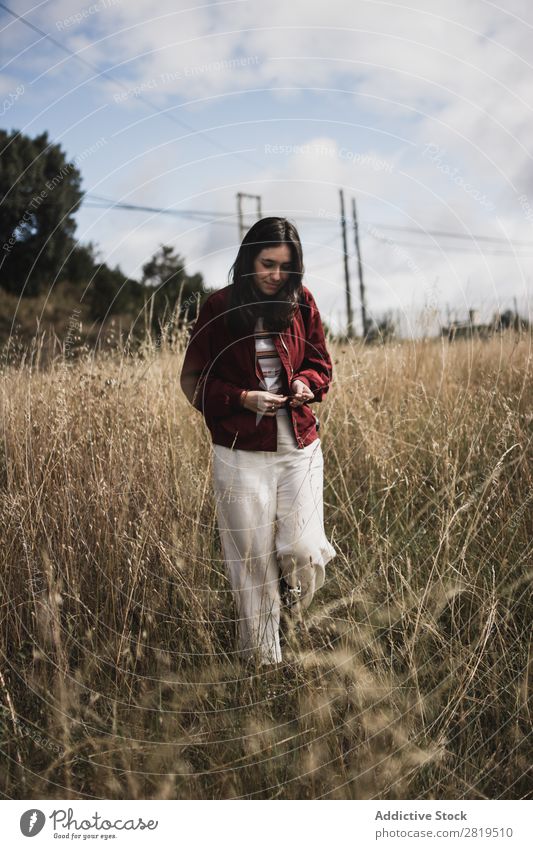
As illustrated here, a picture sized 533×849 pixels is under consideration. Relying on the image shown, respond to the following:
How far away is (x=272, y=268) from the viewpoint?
2248 millimetres

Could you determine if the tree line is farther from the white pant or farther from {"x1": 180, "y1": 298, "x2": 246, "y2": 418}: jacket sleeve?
the white pant

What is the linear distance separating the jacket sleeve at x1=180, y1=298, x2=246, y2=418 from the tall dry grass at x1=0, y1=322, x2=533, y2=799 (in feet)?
2.05

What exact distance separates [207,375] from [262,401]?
260mm

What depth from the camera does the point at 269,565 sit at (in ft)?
7.95

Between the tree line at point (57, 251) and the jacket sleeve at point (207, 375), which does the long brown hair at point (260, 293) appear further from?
the tree line at point (57, 251)

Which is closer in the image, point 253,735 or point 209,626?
point 253,735

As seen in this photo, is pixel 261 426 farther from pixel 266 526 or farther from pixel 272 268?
pixel 272 268

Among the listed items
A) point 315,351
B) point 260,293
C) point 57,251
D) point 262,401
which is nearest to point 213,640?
point 262,401

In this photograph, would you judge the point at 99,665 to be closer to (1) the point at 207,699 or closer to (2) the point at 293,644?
(1) the point at 207,699

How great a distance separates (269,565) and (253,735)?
2.04 feet

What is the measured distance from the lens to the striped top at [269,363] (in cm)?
236

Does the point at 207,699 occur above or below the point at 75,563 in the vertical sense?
below

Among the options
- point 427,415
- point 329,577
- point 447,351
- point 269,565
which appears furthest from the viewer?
point 447,351
